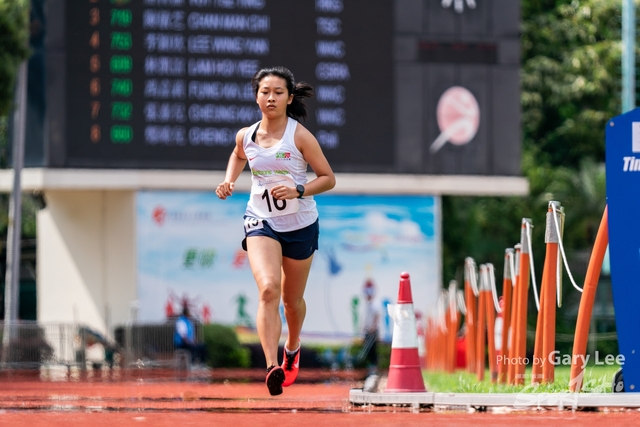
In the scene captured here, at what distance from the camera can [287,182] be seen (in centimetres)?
769

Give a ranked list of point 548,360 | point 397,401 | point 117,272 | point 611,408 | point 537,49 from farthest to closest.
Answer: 1. point 537,49
2. point 117,272
3. point 548,360
4. point 397,401
5. point 611,408

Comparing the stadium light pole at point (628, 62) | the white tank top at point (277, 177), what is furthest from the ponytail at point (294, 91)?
the stadium light pole at point (628, 62)

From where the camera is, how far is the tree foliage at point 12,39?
21172 mm

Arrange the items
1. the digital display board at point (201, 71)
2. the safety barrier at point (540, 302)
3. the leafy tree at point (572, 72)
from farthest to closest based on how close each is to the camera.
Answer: the leafy tree at point (572, 72)
the digital display board at point (201, 71)
the safety barrier at point (540, 302)

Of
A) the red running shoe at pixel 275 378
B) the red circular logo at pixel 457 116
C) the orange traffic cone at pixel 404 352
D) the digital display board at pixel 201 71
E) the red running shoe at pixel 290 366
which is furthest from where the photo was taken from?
the red circular logo at pixel 457 116

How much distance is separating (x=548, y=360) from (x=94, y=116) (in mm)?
14609

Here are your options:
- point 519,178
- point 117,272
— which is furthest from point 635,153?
point 117,272

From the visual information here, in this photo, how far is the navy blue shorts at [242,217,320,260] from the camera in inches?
304

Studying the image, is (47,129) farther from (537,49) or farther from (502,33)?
(537,49)

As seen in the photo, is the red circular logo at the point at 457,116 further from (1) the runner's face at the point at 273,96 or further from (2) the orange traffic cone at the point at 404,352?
(1) the runner's face at the point at 273,96

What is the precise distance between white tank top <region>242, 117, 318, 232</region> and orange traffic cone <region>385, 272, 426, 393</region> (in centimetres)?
112

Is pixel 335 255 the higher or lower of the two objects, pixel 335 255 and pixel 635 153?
the lower

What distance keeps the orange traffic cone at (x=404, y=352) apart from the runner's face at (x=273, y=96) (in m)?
1.50

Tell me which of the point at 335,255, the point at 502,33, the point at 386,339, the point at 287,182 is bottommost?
the point at 386,339
